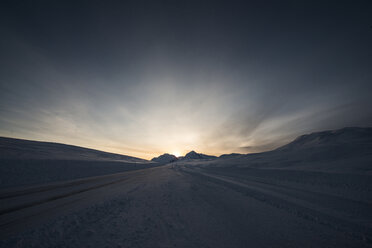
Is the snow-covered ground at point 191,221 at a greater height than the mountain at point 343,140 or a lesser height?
lesser

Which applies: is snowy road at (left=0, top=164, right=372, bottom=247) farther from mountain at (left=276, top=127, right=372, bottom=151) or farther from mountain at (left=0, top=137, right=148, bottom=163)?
mountain at (left=276, top=127, right=372, bottom=151)

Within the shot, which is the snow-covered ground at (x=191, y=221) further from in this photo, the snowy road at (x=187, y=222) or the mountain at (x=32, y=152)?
the mountain at (x=32, y=152)

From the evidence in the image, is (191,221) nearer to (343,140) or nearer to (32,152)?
(32,152)

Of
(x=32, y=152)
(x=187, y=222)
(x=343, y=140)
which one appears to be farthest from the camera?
(x=343, y=140)

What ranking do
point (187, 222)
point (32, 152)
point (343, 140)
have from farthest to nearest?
point (343, 140), point (32, 152), point (187, 222)

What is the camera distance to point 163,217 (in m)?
3.90

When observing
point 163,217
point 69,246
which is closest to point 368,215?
point 163,217

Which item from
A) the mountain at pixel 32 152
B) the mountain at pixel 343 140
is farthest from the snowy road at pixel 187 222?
the mountain at pixel 343 140

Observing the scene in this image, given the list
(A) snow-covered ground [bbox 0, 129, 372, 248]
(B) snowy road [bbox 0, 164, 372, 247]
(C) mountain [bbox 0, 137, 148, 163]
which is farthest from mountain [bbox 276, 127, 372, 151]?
(C) mountain [bbox 0, 137, 148, 163]

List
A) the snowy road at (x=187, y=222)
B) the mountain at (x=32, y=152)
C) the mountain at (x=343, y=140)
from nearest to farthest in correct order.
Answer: the snowy road at (x=187, y=222) < the mountain at (x=32, y=152) < the mountain at (x=343, y=140)

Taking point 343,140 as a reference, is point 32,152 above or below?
below

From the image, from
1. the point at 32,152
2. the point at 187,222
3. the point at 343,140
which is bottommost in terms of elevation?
the point at 187,222

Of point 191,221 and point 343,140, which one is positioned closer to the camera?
point 191,221

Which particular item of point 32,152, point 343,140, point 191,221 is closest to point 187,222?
point 191,221
